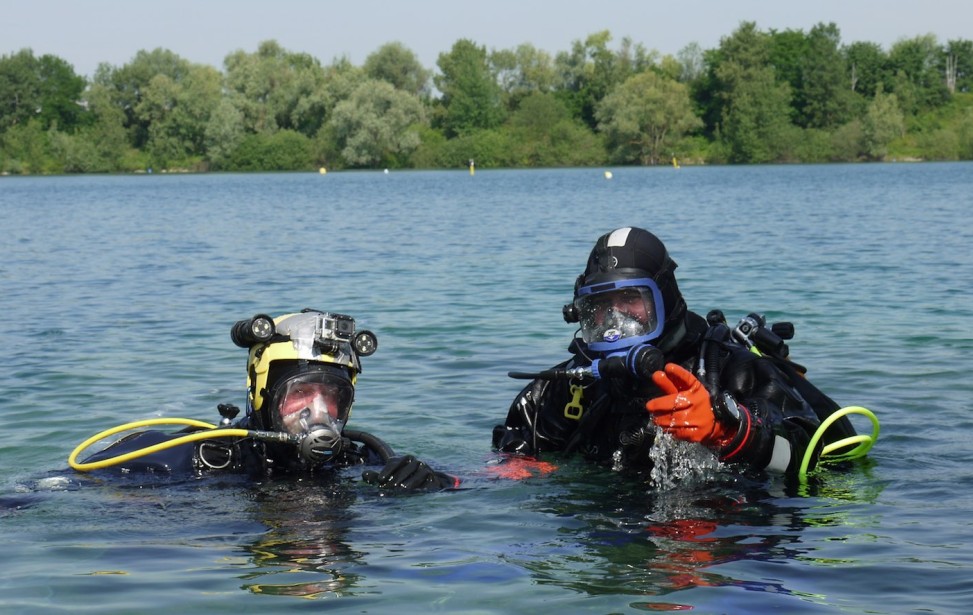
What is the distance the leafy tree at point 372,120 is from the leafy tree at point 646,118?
13.8m

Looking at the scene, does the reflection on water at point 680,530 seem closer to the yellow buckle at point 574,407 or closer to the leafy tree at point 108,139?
the yellow buckle at point 574,407

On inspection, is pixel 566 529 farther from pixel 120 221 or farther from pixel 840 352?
pixel 120 221

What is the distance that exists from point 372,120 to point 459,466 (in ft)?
239

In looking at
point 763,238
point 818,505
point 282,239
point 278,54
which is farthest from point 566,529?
point 278,54

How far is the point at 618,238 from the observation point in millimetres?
5152

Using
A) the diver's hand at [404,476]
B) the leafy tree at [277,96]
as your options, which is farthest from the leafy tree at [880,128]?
the diver's hand at [404,476]

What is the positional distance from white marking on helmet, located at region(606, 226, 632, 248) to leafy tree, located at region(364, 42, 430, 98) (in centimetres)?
8613

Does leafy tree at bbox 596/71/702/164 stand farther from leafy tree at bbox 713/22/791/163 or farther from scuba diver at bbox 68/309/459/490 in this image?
scuba diver at bbox 68/309/459/490

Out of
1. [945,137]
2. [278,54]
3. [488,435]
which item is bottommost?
[488,435]

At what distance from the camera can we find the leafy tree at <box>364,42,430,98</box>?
3597 inches

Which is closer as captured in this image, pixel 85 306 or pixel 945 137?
pixel 85 306

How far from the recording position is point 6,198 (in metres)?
46.5

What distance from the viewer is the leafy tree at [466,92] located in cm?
9175

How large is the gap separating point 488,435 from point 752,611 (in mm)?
3279
